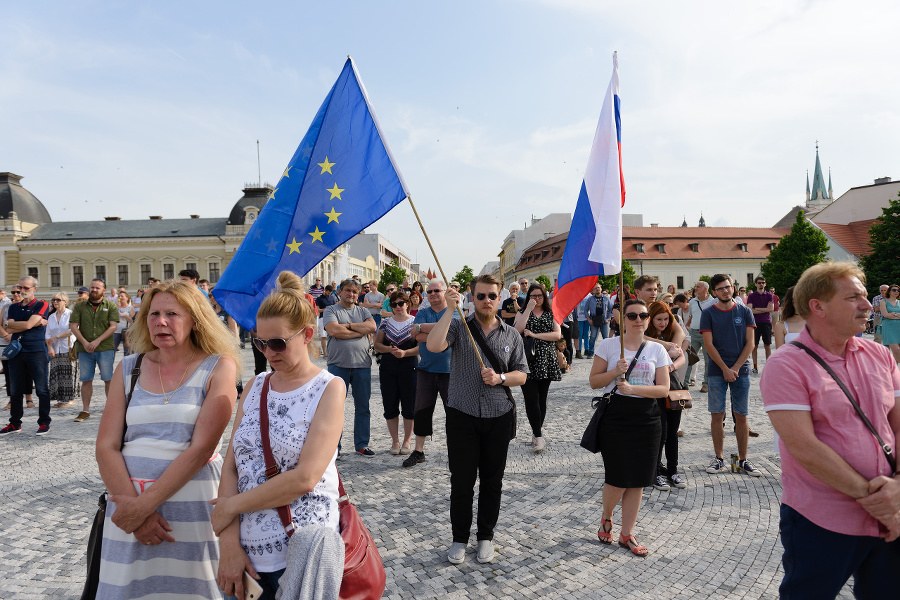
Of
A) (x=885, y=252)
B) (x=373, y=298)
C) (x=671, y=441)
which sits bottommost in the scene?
(x=671, y=441)

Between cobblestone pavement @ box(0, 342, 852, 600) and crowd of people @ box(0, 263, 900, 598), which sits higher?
crowd of people @ box(0, 263, 900, 598)

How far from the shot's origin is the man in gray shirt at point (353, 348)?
621cm

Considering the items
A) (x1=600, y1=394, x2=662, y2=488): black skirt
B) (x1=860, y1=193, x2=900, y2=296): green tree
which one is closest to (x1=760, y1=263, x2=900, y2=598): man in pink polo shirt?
(x1=600, y1=394, x2=662, y2=488): black skirt

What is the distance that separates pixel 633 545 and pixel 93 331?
7.94 m

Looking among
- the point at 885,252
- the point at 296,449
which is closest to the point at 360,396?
the point at 296,449

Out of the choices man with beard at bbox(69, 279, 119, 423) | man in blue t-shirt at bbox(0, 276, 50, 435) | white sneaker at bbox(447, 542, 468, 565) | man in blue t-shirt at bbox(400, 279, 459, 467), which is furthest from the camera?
man with beard at bbox(69, 279, 119, 423)

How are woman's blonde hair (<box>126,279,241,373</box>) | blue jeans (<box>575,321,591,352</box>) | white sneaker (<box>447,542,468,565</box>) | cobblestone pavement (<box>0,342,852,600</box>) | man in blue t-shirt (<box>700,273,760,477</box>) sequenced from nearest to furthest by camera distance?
1. woman's blonde hair (<box>126,279,241,373</box>)
2. cobblestone pavement (<box>0,342,852,600</box>)
3. white sneaker (<box>447,542,468,565</box>)
4. man in blue t-shirt (<box>700,273,760,477</box>)
5. blue jeans (<box>575,321,591,352</box>)

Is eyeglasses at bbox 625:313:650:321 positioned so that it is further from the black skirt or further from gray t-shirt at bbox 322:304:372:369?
gray t-shirt at bbox 322:304:372:369

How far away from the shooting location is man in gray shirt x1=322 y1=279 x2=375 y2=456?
6.21 meters

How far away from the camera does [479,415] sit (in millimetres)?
3934

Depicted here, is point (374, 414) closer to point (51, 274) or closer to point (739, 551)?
point (739, 551)

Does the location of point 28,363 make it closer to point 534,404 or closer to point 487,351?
point 534,404

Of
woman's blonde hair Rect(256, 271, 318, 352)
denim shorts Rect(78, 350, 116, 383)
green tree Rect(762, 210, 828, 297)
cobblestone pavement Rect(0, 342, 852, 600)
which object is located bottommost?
cobblestone pavement Rect(0, 342, 852, 600)

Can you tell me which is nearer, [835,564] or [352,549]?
[352,549]
